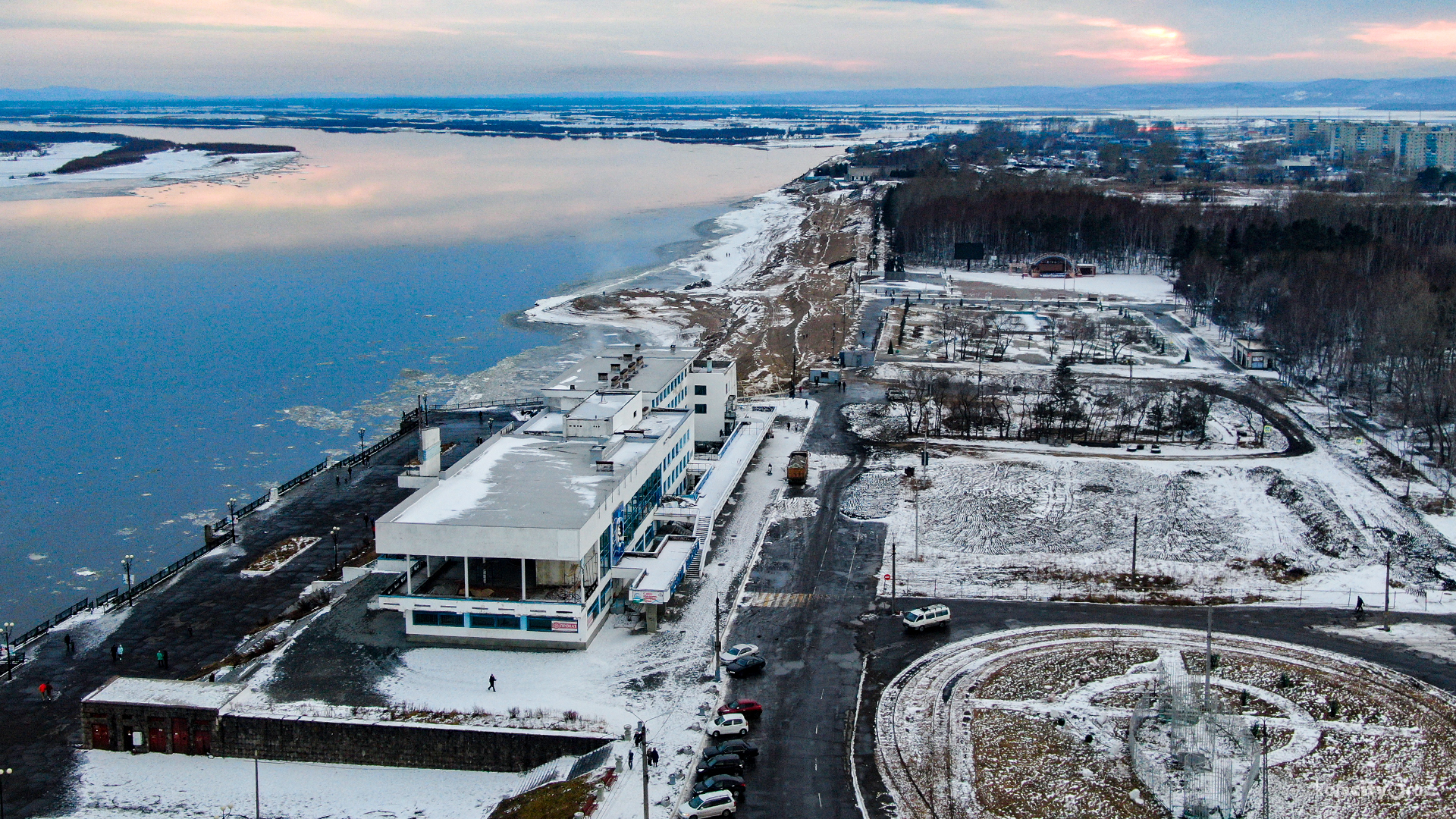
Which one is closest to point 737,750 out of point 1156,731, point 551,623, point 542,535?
point 551,623

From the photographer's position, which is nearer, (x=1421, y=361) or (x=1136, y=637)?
(x=1136, y=637)

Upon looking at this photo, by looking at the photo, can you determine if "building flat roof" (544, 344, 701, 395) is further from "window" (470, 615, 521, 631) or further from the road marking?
"window" (470, 615, 521, 631)

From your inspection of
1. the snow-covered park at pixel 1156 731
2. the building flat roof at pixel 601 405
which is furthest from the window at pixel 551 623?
the building flat roof at pixel 601 405

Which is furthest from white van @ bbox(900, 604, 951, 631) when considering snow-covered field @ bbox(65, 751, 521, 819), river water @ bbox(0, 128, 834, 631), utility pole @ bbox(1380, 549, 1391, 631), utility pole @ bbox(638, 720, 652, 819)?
river water @ bbox(0, 128, 834, 631)

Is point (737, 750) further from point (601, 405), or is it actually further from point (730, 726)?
point (601, 405)

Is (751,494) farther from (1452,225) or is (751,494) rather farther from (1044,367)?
(1452,225)

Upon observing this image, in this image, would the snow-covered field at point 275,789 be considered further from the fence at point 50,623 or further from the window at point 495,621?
the fence at point 50,623

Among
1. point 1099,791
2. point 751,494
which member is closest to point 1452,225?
point 751,494
